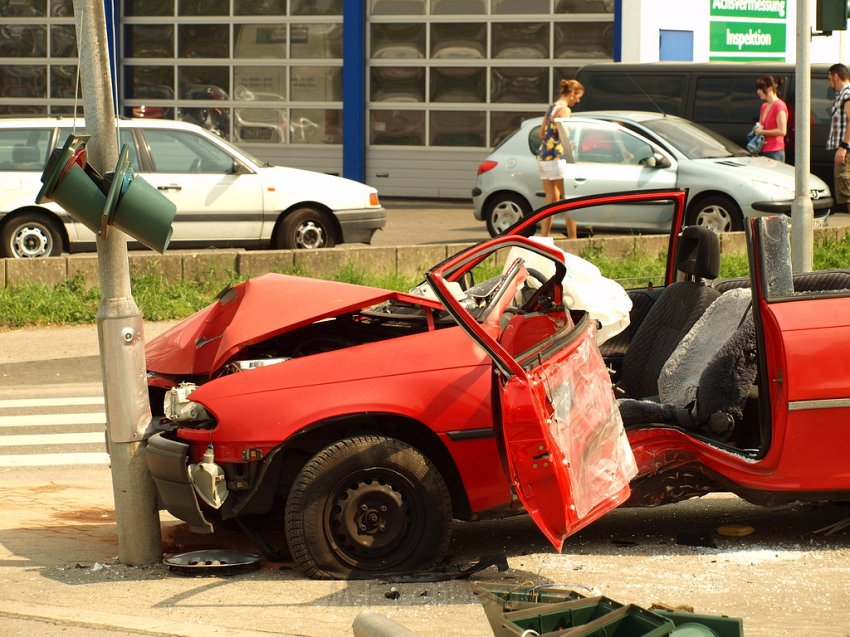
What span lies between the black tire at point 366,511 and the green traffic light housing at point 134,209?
45.9 inches

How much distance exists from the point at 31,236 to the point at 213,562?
9885mm

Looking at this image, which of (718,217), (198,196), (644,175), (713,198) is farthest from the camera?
(644,175)

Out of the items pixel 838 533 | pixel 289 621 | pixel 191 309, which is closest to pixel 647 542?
pixel 838 533

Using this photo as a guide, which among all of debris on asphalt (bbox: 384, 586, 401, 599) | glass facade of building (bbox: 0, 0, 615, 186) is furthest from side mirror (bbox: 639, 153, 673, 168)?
debris on asphalt (bbox: 384, 586, 401, 599)

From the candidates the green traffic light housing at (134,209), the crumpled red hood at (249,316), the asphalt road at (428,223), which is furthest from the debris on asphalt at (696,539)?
the asphalt road at (428,223)

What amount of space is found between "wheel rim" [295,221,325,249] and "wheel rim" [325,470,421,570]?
1060cm

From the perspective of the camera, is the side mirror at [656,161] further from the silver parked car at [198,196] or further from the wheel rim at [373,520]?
the wheel rim at [373,520]

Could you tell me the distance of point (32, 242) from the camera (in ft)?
50.2

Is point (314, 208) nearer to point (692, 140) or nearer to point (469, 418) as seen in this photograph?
point (692, 140)

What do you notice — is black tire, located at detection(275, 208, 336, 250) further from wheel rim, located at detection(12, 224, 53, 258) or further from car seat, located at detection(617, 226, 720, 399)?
car seat, located at detection(617, 226, 720, 399)

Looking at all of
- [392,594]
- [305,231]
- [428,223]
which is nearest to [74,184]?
[392,594]

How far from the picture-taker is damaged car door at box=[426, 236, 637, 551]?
531cm

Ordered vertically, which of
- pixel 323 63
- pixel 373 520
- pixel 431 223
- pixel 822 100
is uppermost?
pixel 323 63

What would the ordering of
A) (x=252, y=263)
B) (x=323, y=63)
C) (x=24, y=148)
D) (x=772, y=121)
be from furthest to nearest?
(x=323, y=63)
(x=772, y=121)
(x=24, y=148)
(x=252, y=263)
